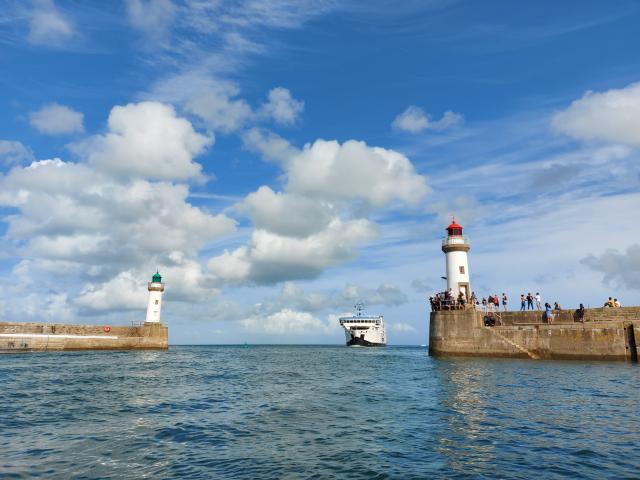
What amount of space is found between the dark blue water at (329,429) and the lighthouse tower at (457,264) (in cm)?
1944

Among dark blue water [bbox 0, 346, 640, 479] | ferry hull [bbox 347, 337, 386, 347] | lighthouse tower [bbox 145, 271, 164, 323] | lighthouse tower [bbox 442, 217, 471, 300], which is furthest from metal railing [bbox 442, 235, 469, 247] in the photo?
ferry hull [bbox 347, 337, 386, 347]

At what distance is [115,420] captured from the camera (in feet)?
55.9

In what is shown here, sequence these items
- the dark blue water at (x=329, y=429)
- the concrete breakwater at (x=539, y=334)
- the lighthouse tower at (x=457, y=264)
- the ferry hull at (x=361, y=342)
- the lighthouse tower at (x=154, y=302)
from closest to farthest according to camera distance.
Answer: the dark blue water at (x=329, y=429) < the concrete breakwater at (x=539, y=334) < the lighthouse tower at (x=457, y=264) < the lighthouse tower at (x=154, y=302) < the ferry hull at (x=361, y=342)

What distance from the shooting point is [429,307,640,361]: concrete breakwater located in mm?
36844

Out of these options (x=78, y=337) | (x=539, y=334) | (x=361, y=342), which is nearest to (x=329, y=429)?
(x=539, y=334)

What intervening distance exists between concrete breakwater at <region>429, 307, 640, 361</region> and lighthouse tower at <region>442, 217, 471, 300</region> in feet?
14.5

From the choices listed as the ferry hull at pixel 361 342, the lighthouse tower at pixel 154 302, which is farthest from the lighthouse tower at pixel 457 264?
the ferry hull at pixel 361 342

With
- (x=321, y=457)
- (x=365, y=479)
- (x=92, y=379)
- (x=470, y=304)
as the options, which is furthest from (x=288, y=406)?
(x=470, y=304)

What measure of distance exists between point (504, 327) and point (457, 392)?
21.0 m

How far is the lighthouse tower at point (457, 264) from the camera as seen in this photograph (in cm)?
4738

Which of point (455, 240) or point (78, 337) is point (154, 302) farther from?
point (455, 240)

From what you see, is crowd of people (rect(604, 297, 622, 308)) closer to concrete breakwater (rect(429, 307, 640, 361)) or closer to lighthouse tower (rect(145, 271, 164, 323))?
concrete breakwater (rect(429, 307, 640, 361))

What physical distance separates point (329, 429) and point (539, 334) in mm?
31240

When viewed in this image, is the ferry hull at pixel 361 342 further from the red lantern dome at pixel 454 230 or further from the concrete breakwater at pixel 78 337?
the red lantern dome at pixel 454 230
